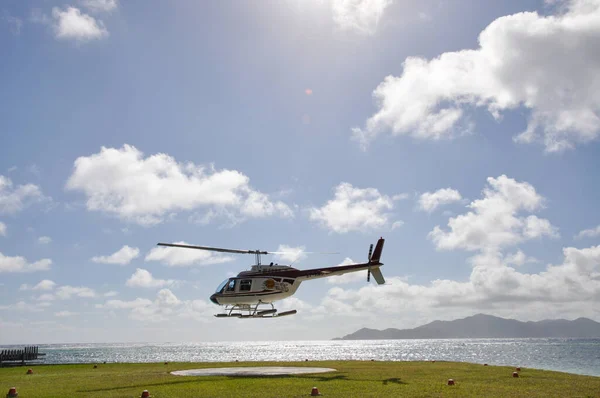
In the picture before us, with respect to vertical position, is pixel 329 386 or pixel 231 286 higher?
pixel 231 286

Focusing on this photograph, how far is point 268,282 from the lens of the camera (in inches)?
1495

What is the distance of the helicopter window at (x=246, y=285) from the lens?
38125mm

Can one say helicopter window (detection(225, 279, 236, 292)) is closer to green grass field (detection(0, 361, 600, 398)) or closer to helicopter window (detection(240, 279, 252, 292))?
helicopter window (detection(240, 279, 252, 292))

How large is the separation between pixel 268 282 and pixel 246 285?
1825mm

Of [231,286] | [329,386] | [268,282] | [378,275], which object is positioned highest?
[378,275]

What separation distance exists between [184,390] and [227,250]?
14.3 meters

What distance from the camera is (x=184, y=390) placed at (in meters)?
23.4

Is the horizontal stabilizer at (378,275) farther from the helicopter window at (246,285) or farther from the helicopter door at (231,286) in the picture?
the helicopter door at (231,286)

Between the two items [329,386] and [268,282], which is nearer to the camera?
[329,386]

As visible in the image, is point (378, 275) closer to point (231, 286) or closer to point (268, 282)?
point (268, 282)

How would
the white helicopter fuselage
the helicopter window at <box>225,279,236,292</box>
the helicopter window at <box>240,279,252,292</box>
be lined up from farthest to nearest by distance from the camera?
1. the helicopter window at <box>225,279,236,292</box>
2. the helicopter window at <box>240,279,252,292</box>
3. the white helicopter fuselage

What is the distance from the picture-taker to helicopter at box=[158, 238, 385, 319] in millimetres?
38000

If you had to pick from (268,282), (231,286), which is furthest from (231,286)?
(268,282)

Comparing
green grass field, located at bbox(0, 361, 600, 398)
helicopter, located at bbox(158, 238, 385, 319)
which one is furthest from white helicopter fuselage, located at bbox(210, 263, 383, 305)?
green grass field, located at bbox(0, 361, 600, 398)
